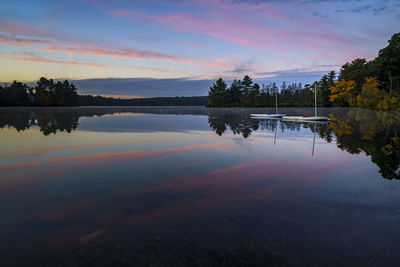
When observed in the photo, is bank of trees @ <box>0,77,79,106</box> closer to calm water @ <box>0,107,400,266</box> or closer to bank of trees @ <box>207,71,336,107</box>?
bank of trees @ <box>207,71,336,107</box>

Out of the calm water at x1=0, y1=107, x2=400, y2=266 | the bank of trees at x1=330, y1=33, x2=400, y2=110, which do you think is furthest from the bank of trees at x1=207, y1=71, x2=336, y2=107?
the calm water at x1=0, y1=107, x2=400, y2=266

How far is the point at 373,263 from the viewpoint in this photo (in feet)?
13.7

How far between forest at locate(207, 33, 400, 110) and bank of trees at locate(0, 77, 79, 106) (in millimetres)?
62774

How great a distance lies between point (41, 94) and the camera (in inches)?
4365

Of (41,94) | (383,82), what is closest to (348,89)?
(383,82)

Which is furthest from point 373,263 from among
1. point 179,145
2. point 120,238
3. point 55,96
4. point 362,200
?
point 55,96

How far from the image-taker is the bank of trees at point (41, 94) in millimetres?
104562

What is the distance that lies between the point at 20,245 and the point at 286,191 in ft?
20.3

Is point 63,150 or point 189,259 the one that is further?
point 63,150

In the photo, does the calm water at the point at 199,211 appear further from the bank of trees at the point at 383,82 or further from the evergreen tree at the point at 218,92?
the evergreen tree at the point at 218,92

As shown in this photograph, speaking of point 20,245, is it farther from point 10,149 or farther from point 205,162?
point 10,149

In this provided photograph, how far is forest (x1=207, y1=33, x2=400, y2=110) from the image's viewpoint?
57.2 meters

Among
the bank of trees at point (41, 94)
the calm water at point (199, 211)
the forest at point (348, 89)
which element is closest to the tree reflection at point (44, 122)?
the calm water at point (199, 211)

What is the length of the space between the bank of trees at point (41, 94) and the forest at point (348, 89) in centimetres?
6277
